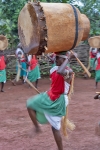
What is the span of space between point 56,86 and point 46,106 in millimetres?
312

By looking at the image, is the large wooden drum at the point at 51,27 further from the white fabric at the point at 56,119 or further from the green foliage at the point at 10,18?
the green foliage at the point at 10,18

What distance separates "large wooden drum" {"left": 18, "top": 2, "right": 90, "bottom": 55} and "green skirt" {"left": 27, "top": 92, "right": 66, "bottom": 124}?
77 centimetres

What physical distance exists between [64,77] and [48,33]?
A: 0.80 meters

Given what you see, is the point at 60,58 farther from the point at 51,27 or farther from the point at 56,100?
the point at 51,27

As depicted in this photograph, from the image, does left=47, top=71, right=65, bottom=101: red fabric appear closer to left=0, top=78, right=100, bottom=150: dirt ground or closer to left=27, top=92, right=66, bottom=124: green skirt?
left=27, top=92, right=66, bottom=124: green skirt

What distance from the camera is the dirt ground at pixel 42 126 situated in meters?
4.88

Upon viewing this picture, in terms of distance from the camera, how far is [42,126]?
5867mm

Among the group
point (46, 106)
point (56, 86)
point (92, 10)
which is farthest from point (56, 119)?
point (92, 10)

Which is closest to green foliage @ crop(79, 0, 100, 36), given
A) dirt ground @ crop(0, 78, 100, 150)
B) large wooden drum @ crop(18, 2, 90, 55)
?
dirt ground @ crop(0, 78, 100, 150)

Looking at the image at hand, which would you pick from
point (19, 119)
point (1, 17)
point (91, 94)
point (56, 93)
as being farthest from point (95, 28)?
point (56, 93)

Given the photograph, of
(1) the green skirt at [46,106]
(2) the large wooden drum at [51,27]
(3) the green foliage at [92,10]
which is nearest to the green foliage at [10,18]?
(3) the green foliage at [92,10]

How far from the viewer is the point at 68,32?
3719mm

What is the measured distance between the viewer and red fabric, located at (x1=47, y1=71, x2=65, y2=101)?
4.23 meters

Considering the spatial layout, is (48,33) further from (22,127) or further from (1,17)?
(1,17)
